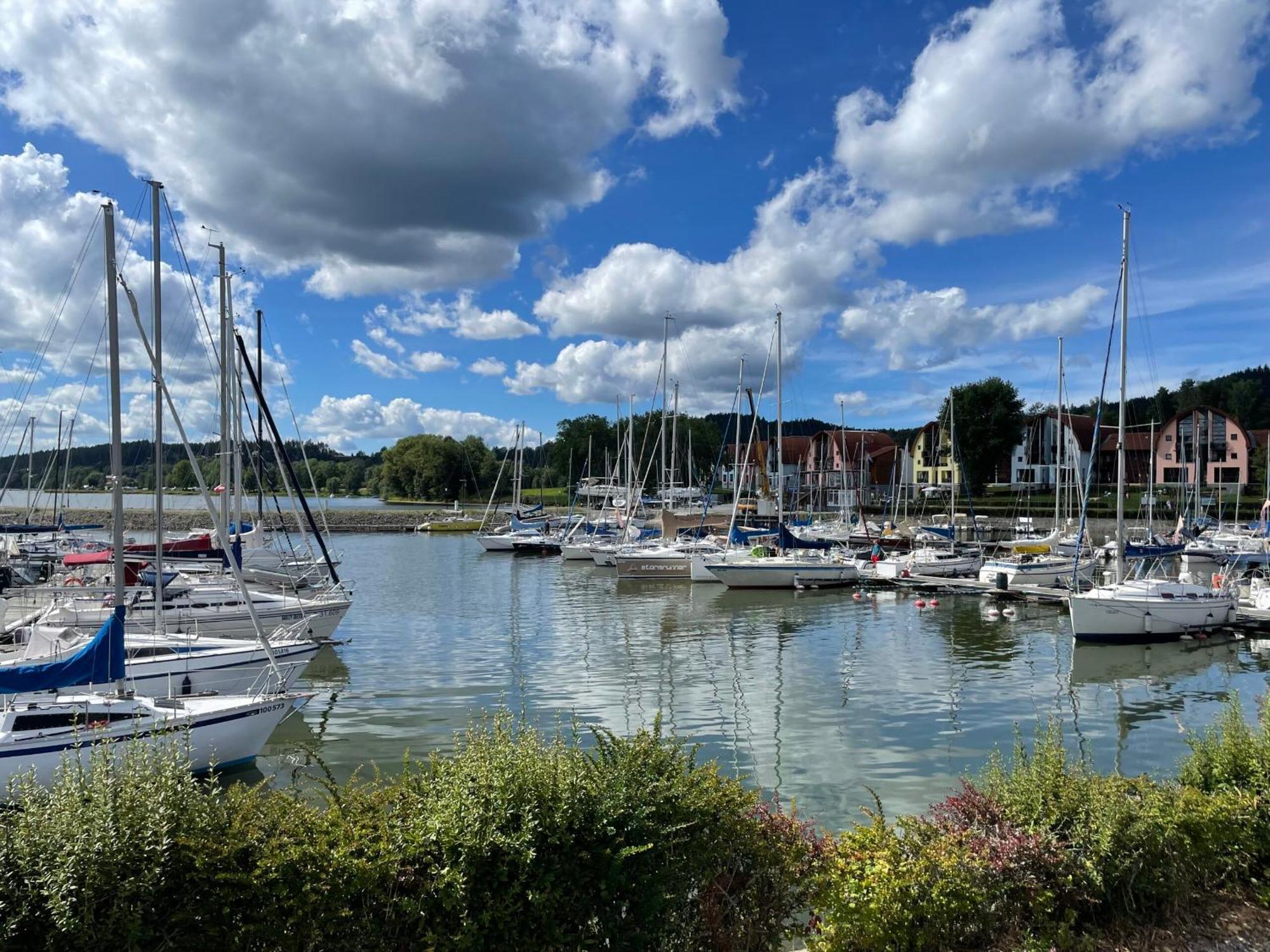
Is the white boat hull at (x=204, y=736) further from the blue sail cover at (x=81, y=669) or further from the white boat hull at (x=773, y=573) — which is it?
the white boat hull at (x=773, y=573)

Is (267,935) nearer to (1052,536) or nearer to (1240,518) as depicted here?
(1052,536)

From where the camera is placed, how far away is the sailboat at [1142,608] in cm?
2752

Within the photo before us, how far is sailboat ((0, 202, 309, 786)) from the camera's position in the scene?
1139 centimetres

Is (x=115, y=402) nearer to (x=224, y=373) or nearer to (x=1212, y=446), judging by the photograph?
(x=224, y=373)

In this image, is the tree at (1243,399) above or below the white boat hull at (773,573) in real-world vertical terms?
above

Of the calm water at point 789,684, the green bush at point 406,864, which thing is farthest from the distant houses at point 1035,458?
the green bush at point 406,864

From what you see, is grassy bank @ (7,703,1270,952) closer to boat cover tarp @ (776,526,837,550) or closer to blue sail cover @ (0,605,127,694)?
blue sail cover @ (0,605,127,694)

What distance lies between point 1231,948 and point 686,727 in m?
12.2

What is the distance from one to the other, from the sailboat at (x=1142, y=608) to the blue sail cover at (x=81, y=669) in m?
27.5

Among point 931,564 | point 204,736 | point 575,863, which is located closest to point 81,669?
point 204,736

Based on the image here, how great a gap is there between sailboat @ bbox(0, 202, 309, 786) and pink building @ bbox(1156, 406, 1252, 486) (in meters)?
97.1

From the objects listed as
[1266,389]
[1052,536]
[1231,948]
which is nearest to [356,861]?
[1231,948]

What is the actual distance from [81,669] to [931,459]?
104319 mm

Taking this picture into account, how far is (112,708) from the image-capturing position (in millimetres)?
12148
